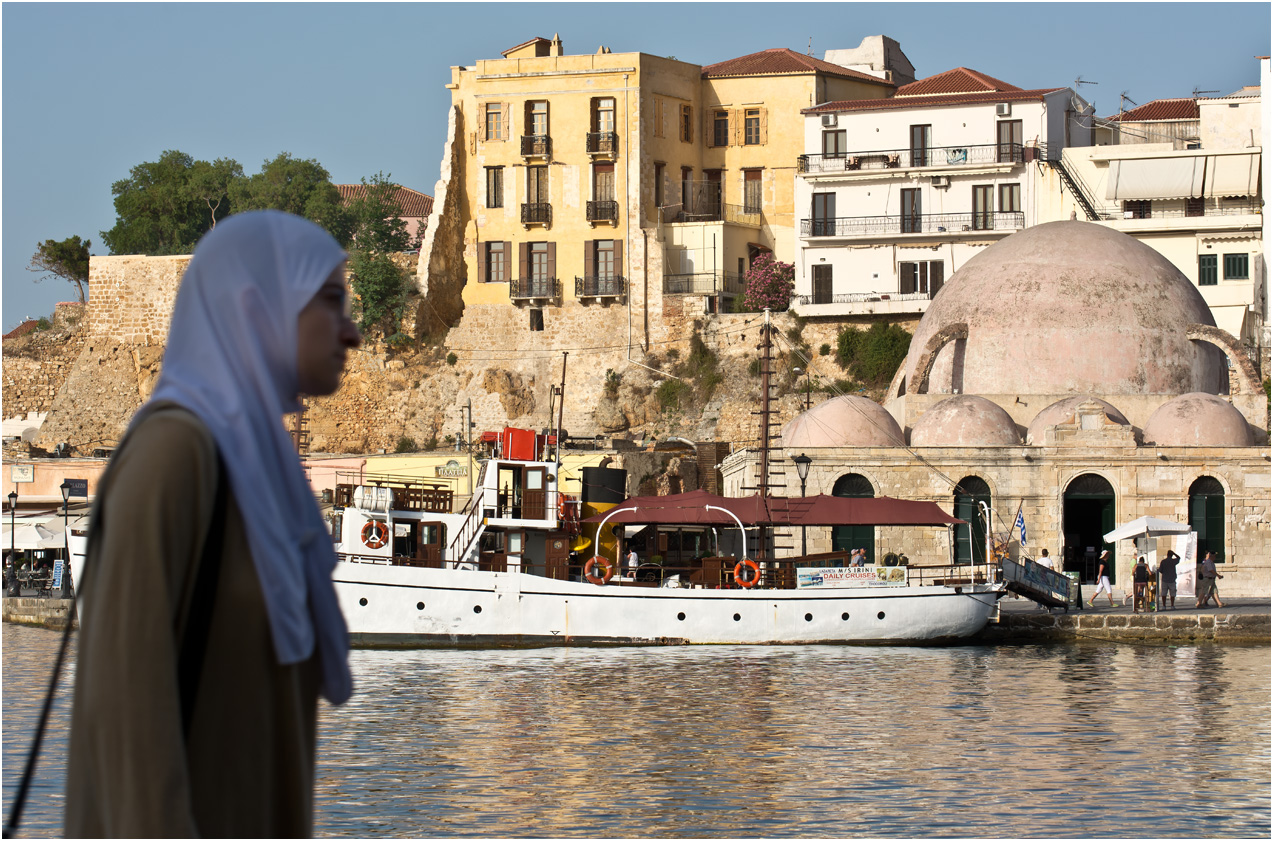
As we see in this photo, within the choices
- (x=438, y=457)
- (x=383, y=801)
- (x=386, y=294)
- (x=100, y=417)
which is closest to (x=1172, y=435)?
(x=438, y=457)

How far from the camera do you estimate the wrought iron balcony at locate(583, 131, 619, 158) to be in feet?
156

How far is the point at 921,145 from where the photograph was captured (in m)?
44.8

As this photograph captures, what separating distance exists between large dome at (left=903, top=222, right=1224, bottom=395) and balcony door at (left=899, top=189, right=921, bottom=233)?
1018cm

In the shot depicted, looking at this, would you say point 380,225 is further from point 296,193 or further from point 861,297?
point 861,297

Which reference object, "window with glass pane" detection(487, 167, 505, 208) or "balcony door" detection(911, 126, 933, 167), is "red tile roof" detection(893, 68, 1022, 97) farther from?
"window with glass pane" detection(487, 167, 505, 208)

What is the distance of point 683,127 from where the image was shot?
49125 mm

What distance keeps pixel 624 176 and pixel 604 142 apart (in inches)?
48.2

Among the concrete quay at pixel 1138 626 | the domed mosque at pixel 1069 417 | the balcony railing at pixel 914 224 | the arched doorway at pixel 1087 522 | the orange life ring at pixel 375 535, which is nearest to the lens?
the concrete quay at pixel 1138 626

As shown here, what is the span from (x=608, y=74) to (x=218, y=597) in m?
46.9

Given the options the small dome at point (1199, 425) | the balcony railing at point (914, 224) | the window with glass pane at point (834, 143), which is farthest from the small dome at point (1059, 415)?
the window with glass pane at point (834, 143)

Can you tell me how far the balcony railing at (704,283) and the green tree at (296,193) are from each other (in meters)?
17.1

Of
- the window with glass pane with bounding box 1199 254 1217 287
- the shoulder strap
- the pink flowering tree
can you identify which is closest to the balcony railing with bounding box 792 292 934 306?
the pink flowering tree

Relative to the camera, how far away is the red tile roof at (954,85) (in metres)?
47.3

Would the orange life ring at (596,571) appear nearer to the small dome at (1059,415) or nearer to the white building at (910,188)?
the small dome at (1059,415)
